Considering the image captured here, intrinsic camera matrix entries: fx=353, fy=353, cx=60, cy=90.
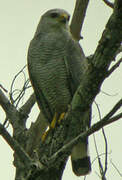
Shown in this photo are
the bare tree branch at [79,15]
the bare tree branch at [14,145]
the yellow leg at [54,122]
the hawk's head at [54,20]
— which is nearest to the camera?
the bare tree branch at [14,145]

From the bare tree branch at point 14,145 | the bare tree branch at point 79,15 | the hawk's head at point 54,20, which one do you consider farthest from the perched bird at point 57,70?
the bare tree branch at point 14,145

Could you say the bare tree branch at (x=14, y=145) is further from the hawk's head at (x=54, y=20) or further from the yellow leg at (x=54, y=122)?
the hawk's head at (x=54, y=20)

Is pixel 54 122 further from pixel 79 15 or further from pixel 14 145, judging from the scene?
pixel 14 145

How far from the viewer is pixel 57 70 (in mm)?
4605

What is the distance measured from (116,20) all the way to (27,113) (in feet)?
5.62

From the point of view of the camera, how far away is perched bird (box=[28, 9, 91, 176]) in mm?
4520

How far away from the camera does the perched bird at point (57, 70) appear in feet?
14.8

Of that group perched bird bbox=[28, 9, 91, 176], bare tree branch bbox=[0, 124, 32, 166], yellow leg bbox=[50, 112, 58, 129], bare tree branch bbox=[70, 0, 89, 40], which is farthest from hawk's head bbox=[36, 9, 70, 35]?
bare tree branch bbox=[0, 124, 32, 166]

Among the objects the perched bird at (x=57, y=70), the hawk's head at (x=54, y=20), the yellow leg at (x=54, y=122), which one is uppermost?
the hawk's head at (x=54, y=20)

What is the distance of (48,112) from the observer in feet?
16.2

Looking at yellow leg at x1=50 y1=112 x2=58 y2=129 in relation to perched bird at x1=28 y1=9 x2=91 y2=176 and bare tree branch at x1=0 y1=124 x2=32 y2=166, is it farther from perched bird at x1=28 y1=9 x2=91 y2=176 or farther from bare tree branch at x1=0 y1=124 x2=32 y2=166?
bare tree branch at x1=0 y1=124 x2=32 y2=166

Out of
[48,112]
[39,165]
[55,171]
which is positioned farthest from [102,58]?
[48,112]

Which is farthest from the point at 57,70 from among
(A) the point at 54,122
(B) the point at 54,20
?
(B) the point at 54,20

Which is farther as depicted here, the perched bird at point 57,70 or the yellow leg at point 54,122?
the perched bird at point 57,70
